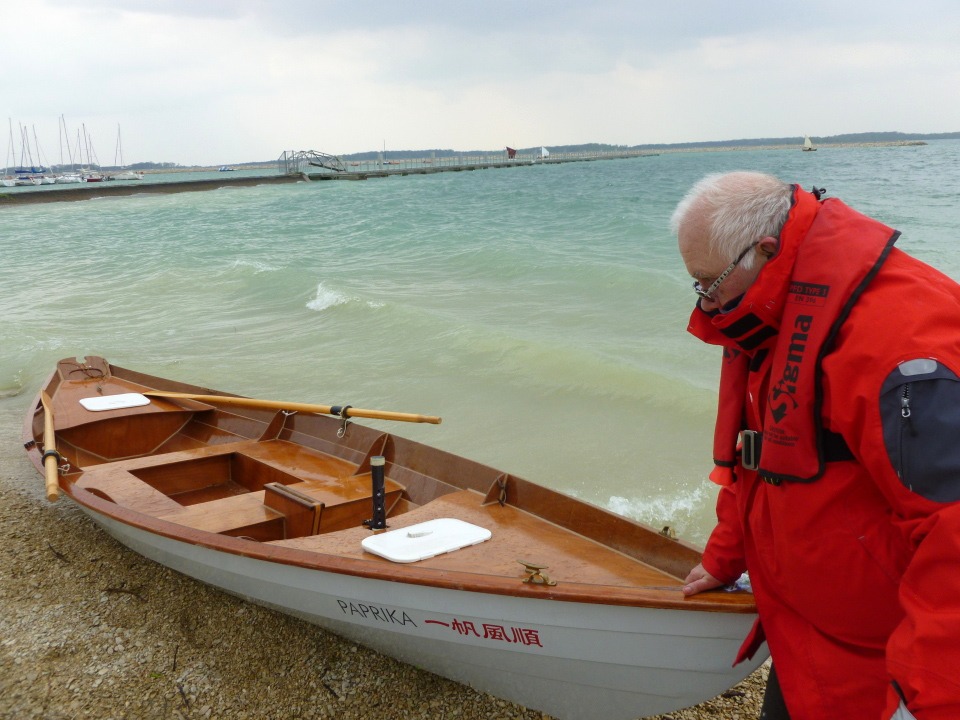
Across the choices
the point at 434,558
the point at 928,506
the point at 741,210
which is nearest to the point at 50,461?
the point at 434,558

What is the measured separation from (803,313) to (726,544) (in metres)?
1.03

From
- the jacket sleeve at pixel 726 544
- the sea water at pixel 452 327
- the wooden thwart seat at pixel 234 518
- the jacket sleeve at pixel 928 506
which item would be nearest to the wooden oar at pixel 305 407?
the wooden thwart seat at pixel 234 518

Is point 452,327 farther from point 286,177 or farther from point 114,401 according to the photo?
point 286,177

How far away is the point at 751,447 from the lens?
84.7 inches

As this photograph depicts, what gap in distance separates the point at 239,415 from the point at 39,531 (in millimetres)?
1759

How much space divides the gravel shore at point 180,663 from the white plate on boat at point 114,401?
177cm

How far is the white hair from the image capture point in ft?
6.30

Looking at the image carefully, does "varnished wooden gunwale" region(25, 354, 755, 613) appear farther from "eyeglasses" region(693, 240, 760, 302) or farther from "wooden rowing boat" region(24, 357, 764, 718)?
"eyeglasses" region(693, 240, 760, 302)

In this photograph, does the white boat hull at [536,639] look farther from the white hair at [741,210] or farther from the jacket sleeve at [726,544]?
the white hair at [741,210]

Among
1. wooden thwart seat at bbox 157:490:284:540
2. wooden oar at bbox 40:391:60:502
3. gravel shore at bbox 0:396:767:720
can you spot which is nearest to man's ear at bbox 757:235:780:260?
gravel shore at bbox 0:396:767:720

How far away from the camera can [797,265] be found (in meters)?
1.89

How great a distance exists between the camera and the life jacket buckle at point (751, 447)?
7.04ft

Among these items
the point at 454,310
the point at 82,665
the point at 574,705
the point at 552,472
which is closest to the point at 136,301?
the point at 454,310

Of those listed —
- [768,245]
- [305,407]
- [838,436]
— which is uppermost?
[768,245]
